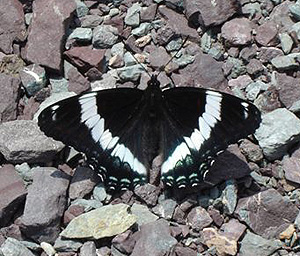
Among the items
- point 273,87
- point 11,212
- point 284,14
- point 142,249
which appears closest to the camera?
point 142,249

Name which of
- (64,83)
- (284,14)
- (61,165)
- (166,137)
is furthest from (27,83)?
(284,14)

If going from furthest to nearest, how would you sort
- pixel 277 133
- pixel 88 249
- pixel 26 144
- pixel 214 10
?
1. pixel 214 10
2. pixel 26 144
3. pixel 277 133
4. pixel 88 249

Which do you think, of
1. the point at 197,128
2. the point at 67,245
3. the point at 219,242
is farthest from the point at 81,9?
the point at 219,242

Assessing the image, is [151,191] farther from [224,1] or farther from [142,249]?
[224,1]

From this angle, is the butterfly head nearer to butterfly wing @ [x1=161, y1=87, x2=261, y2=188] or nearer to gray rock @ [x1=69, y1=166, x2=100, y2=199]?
butterfly wing @ [x1=161, y1=87, x2=261, y2=188]

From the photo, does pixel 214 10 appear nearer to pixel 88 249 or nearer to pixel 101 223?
pixel 101 223

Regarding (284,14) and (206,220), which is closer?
(206,220)
